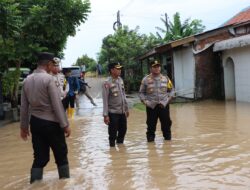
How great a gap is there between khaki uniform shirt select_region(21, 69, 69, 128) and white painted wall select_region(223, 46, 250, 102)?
47.3 feet

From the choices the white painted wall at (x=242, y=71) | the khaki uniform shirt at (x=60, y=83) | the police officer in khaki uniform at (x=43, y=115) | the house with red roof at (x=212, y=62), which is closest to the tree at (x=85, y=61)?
the house with red roof at (x=212, y=62)

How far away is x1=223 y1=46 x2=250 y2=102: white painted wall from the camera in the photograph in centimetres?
1928

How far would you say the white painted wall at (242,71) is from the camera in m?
19.3

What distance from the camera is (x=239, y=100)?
20094 millimetres

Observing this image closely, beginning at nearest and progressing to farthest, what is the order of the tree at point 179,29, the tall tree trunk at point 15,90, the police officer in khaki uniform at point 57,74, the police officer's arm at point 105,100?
the police officer in khaki uniform at point 57,74, the police officer's arm at point 105,100, the tall tree trunk at point 15,90, the tree at point 179,29

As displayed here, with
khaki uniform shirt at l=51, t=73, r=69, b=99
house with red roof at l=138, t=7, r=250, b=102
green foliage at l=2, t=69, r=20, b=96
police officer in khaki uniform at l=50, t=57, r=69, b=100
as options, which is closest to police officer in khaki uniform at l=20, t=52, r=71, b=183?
police officer in khaki uniform at l=50, t=57, r=69, b=100

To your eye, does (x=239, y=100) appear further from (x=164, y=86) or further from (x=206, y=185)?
(x=206, y=185)

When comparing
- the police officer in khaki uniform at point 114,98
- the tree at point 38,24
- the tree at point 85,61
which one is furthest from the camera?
the tree at point 85,61

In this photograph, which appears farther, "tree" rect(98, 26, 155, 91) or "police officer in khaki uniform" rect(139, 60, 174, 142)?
"tree" rect(98, 26, 155, 91)

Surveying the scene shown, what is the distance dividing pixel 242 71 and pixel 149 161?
43.0 feet

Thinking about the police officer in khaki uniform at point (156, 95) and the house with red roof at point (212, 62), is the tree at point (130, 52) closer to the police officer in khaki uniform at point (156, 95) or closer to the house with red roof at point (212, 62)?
the house with red roof at point (212, 62)

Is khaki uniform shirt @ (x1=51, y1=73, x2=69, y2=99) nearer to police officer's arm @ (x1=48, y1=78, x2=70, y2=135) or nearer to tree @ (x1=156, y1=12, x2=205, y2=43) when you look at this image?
police officer's arm @ (x1=48, y1=78, x2=70, y2=135)

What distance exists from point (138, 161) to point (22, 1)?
10228mm

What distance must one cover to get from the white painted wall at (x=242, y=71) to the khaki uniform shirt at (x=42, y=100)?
14.4 meters
